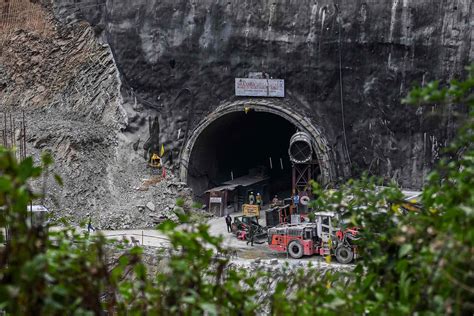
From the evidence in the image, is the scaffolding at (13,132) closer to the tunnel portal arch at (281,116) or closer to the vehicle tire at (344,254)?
the tunnel portal arch at (281,116)

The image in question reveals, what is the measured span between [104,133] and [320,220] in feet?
41.4

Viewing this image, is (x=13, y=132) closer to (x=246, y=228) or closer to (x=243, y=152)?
(x=246, y=228)

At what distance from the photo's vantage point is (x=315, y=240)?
25375mm

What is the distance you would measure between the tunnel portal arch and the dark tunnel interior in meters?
0.45

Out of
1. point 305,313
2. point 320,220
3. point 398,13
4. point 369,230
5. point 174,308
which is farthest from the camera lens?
point 398,13

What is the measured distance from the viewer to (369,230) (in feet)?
27.1

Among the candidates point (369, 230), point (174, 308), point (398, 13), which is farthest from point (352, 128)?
point (174, 308)

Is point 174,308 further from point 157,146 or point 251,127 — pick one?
point 251,127

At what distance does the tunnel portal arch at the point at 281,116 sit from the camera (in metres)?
31.7

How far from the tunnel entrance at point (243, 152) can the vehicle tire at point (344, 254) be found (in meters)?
11.2

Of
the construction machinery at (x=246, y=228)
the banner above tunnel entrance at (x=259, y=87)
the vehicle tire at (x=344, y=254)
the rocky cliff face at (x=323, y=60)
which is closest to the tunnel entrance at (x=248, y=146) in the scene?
the banner above tunnel entrance at (x=259, y=87)

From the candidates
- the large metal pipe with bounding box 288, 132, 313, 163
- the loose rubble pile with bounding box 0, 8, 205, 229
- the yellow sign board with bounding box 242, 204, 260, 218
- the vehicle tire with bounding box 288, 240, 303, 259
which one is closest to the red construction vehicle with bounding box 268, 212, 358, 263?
the vehicle tire with bounding box 288, 240, 303, 259

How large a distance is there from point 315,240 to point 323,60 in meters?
9.69

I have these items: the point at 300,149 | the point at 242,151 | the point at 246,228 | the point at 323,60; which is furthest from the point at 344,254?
the point at 242,151
